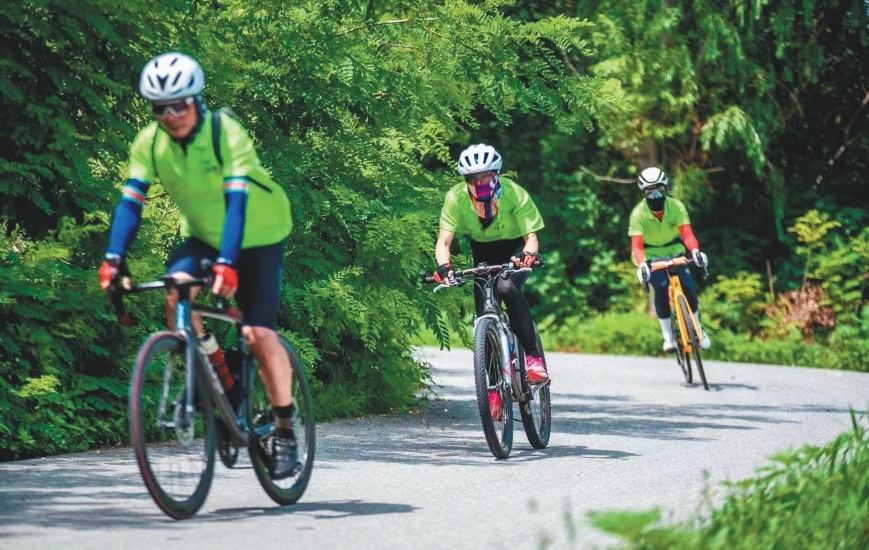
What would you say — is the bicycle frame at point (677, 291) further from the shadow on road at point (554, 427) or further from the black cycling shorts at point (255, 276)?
the black cycling shorts at point (255, 276)

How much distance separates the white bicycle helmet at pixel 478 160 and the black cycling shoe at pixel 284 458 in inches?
110

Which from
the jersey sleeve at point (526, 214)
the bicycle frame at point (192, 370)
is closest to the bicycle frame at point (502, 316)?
the jersey sleeve at point (526, 214)

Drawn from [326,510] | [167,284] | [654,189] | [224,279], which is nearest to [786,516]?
[326,510]

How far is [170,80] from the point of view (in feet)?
19.2

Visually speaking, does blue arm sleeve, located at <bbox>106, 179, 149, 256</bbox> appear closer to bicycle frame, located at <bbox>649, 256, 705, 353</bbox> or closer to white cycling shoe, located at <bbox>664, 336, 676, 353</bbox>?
bicycle frame, located at <bbox>649, 256, 705, 353</bbox>

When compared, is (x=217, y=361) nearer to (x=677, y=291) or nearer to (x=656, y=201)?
(x=656, y=201)

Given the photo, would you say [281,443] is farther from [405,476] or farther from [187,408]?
[405,476]

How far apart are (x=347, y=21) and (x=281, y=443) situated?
4.68 m

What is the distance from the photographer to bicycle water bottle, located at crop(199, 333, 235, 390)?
611 centimetres

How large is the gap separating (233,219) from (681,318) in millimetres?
9108

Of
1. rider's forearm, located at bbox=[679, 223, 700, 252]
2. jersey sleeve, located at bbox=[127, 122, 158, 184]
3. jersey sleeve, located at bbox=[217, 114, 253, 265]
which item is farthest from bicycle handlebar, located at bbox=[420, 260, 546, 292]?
rider's forearm, located at bbox=[679, 223, 700, 252]

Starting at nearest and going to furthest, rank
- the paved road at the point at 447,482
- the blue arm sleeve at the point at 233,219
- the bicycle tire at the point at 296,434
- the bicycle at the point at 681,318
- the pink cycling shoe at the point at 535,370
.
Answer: the paved road at the point at 447,482 < the blue arm sleeve at the point at 233,219 < the bicycle tire at the point at 296,434 < the pink cycling shoe at the point at 535,370 < the bicycle at the point at 681,318

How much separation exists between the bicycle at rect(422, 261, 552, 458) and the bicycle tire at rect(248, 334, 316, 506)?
68.8 inches

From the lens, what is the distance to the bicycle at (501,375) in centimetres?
831
